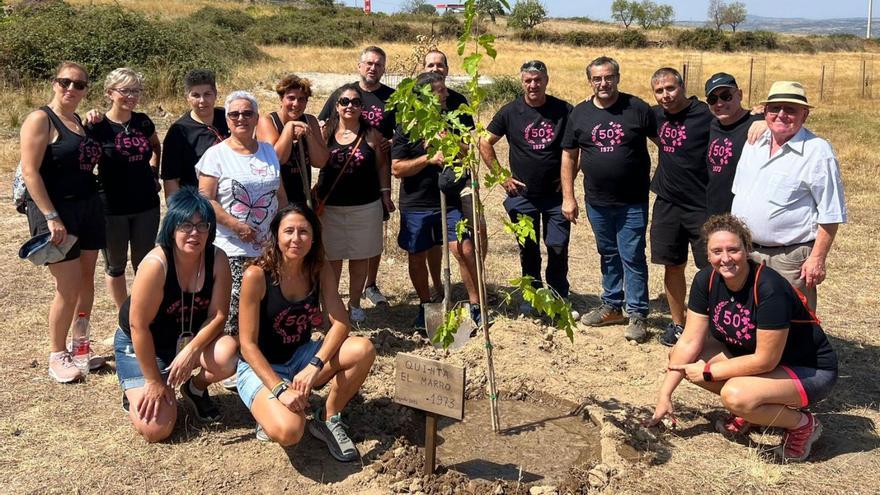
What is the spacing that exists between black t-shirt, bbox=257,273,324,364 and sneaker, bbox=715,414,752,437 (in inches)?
92.9

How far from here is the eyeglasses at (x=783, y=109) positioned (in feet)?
13.5

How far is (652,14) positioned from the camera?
98000 mm

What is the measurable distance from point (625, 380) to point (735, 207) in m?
1.33

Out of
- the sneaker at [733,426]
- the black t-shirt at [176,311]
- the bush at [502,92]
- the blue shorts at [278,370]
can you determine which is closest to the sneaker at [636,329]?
the sneaker at [733,426]

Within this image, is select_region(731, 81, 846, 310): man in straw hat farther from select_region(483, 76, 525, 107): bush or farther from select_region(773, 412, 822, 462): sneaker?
select_region(483, 76, 525, 107): bush

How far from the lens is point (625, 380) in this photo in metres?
4.94

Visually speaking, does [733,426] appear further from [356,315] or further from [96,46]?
[96,46]

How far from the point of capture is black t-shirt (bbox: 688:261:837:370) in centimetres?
373

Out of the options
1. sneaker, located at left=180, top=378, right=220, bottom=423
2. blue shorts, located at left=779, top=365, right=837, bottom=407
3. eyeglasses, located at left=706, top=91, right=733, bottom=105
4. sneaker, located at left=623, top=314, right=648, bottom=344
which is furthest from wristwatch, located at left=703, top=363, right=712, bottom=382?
sneaker, located at left=180, top=378, right=220, bottom=423

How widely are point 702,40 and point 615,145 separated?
48108 mm

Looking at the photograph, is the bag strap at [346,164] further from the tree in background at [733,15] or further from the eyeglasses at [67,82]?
the tree in background at [733,15]

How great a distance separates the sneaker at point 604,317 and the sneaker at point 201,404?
2.93m

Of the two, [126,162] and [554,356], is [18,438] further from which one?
[554,356]

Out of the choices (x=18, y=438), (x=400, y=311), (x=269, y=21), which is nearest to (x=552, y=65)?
(x=269, y=21)
